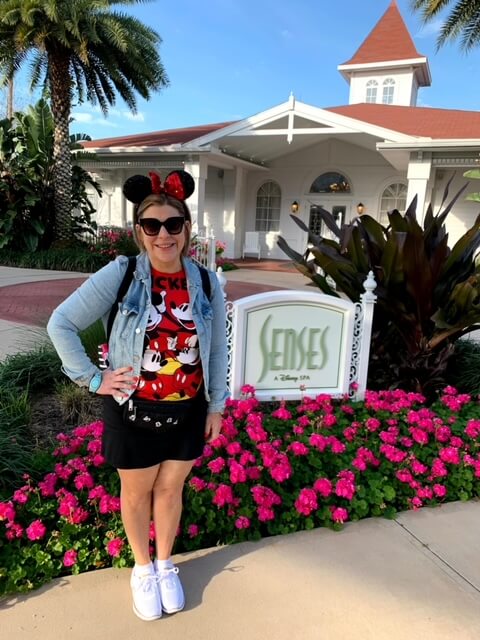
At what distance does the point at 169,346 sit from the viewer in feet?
6.00

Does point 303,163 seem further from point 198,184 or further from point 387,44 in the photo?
point 387,44

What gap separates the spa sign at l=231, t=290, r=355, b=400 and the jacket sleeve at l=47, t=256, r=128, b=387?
1.86 metres

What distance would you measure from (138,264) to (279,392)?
7.48 feet

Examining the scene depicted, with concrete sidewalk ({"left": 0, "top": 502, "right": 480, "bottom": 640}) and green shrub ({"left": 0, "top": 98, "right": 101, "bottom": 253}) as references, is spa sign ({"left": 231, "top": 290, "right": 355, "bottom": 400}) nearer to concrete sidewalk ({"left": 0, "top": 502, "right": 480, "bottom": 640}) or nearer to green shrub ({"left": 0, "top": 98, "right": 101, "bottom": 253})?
concrete sidewalk ({"left": 0, "top": 502, "right": 480, "bottom": 640})

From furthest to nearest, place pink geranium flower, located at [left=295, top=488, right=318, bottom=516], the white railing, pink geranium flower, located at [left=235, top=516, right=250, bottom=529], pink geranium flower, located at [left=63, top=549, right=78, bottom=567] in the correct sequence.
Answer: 1. the white railing
2. pink geranium flower, located at [left=295, top=488, right=318, bottom=516]
3. pink geranium flower, located at [left=235, top=516, right=250, bottom=529]
4. pink geranium flower, located at [left=63, top=549, right=78, bottom=567]

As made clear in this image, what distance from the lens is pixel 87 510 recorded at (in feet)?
8.29

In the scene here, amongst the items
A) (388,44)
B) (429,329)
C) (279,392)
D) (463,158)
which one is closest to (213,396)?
(279,392)

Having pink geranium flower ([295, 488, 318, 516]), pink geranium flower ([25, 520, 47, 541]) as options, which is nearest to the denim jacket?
pink geranium flower ([25, 520, 47, 541])

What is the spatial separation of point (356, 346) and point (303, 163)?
14.6m

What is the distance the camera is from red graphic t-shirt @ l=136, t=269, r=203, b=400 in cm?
180

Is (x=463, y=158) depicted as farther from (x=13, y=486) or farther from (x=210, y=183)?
(x=13, y=486)

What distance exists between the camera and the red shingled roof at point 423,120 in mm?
13328

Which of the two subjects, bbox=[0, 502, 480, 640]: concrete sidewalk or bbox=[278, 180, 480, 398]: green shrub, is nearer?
bbox=[0, 502, 480, 640]: concrete sidewalk

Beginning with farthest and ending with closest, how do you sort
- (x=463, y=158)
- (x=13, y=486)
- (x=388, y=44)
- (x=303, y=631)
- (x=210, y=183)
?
(x=388, y=44), (x=210, y=183), (x=463, y=158), (x=13, y=486), (x=303, y=631)
